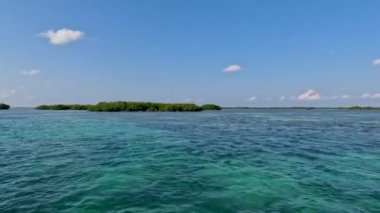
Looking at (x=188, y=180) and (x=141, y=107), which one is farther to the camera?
(x=141, y=107)

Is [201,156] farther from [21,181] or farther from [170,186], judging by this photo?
[21,181]

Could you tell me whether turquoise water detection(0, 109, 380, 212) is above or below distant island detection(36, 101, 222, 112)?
below

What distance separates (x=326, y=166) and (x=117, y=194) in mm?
8829

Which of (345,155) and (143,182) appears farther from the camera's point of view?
(345,155)

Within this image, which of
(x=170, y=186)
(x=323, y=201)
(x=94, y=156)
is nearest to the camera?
(x=323, y=201)

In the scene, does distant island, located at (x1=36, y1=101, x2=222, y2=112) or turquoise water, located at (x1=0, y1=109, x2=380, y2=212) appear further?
distant island, located at (x1=36, y1=101, x2=222, y2=112)

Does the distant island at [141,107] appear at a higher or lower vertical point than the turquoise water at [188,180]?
higher

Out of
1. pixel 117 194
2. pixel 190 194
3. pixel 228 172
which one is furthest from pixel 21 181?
pixel 228 172

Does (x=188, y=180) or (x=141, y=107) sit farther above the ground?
(x=141, y=107)

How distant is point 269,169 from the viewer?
11.6 m

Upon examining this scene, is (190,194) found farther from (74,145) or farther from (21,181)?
(74,145)

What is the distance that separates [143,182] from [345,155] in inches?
440

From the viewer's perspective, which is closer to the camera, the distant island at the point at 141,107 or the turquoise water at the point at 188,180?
the turquoise water at the point at 188,180

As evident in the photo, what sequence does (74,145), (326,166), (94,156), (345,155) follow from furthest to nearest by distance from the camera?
(74,145), (345,155), (94,156), (326,166)
